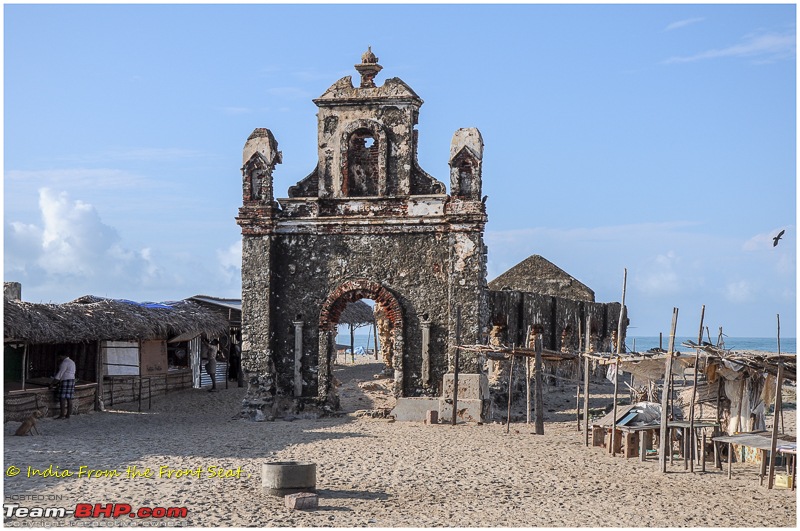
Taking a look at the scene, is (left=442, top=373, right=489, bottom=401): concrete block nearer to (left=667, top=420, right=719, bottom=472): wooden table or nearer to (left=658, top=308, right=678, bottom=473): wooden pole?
(left=667, top=420, right=719, bottom=472): wooden table

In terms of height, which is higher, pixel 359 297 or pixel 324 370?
pixel 359 297

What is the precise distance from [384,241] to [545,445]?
259 inches

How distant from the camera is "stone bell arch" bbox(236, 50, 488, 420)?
24.0 meters

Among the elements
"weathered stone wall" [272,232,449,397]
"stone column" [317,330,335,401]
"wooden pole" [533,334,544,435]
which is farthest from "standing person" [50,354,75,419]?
"wooden pole" [533,334,544,435]

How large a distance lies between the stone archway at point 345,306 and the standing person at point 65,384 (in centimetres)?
505

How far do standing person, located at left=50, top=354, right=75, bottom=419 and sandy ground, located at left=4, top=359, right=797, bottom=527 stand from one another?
339 mm

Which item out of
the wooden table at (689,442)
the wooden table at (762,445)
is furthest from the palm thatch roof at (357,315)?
the wooden table at (762,445)

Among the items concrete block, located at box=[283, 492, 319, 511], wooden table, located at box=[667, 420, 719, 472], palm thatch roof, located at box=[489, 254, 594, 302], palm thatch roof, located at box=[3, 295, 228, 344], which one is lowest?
concrete block, located at box=[283, 492, 319, 511]

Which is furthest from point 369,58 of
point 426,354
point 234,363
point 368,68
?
point 234,363

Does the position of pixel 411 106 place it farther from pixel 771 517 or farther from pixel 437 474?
pixel 771 517

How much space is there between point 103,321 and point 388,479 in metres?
11.3

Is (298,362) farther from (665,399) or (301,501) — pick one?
(301,501)

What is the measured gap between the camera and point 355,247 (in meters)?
24.4

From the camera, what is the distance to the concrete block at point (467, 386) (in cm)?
2323
